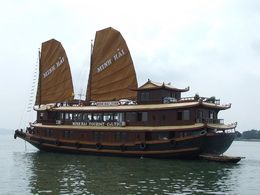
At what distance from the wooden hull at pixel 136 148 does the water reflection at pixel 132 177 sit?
0.96 meters

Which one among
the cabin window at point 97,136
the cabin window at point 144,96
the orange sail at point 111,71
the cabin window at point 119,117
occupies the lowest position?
the cabin window at point 97,136

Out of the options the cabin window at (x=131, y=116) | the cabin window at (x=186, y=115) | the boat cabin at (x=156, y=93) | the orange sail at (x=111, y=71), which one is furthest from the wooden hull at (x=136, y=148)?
the orange sail at (x=111, y=71)

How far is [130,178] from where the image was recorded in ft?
66.5

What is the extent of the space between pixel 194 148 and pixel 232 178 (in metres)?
7.02

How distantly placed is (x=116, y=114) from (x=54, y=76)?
920 cm

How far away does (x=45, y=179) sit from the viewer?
1933cm

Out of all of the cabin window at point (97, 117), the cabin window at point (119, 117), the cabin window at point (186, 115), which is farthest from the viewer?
the cabin window at point (97, 117)

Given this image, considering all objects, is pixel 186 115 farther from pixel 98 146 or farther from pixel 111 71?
pixel 111 71

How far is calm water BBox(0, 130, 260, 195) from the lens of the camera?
17016 millimetres

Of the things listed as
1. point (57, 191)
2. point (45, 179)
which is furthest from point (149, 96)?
point (57, 191)

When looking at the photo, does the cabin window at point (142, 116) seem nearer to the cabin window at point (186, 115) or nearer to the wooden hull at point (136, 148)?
the wooden hull at point (136, 148)

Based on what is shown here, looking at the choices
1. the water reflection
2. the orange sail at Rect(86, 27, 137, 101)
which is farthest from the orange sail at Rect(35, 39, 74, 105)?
the water reflection

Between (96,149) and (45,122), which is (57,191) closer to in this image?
(96,149)

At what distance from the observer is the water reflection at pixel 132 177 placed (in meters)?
17.0
